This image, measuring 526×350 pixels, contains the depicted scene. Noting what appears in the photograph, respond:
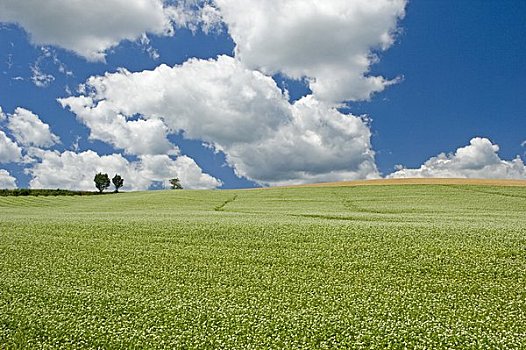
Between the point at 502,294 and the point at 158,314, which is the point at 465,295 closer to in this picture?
the point at 502,294

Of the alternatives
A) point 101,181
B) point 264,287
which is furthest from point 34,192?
point 264,287

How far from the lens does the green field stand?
352 inches

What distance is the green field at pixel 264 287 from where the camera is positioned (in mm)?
8945

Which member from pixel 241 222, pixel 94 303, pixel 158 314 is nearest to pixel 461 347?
pixel 158 314

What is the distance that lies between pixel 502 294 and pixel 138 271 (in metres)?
9.98

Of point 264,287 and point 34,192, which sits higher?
point 34,192

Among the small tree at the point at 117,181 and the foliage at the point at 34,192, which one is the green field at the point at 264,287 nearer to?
the foliage at the point at 34,192

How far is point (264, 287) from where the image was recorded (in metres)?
11.7

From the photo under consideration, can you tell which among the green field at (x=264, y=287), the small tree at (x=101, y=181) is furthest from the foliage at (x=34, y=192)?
the green field at (x=264, y=287)

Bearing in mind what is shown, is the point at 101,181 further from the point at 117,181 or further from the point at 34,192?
the point at 34,192

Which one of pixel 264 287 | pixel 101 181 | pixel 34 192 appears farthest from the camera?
pixel 101 181

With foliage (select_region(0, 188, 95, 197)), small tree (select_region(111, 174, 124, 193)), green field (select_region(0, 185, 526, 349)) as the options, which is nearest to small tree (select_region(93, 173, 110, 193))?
small tree (select_region(111, 174, 124, 193))

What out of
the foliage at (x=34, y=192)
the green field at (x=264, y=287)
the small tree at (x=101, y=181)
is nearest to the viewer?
the green field at (x=264, y=287)

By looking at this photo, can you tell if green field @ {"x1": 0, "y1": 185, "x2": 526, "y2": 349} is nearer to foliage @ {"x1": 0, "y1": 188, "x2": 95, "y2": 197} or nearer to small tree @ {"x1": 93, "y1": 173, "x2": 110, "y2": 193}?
foliage @ {"x1": 0, "y1": 188, "x2": 95, "y2": 197}
